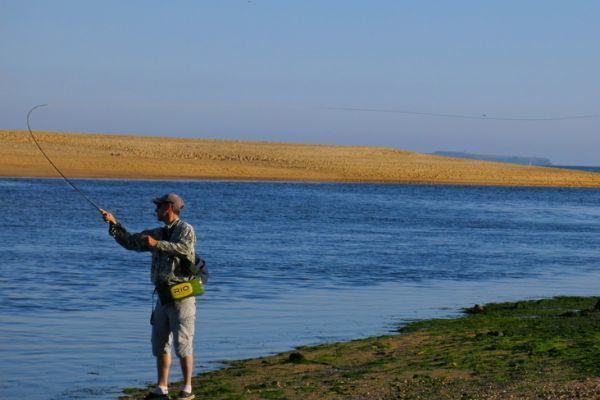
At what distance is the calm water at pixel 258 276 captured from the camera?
33.5 feet

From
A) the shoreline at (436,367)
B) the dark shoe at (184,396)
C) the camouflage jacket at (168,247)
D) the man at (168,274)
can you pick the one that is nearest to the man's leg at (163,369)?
the man at (168,274)

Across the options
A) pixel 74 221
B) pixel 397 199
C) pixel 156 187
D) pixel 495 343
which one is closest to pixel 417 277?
pixel 495 343

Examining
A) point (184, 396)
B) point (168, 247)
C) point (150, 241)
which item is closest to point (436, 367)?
point (184, 396)

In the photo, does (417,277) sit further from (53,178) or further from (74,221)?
(53,178)

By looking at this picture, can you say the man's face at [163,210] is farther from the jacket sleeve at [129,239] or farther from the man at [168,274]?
the jacket sleeve at [129,239]

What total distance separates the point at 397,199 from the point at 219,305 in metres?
34.4

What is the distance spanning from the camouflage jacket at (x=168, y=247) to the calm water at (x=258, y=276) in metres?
1.28

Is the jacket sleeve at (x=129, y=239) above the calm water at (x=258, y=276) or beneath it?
above

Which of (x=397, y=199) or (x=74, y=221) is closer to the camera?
(x=74, y=221)

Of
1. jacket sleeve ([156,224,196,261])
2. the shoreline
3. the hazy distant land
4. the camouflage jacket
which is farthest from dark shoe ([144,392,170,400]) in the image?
the hazy distant land

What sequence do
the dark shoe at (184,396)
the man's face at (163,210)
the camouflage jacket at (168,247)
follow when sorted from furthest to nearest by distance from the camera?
the dark shoe at (184,396) → the man's face at (163,210) → the camouflage jacket at (168,247)

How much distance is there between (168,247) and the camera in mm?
7445

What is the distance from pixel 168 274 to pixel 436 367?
2491 millimetres

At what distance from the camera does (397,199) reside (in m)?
47.4
